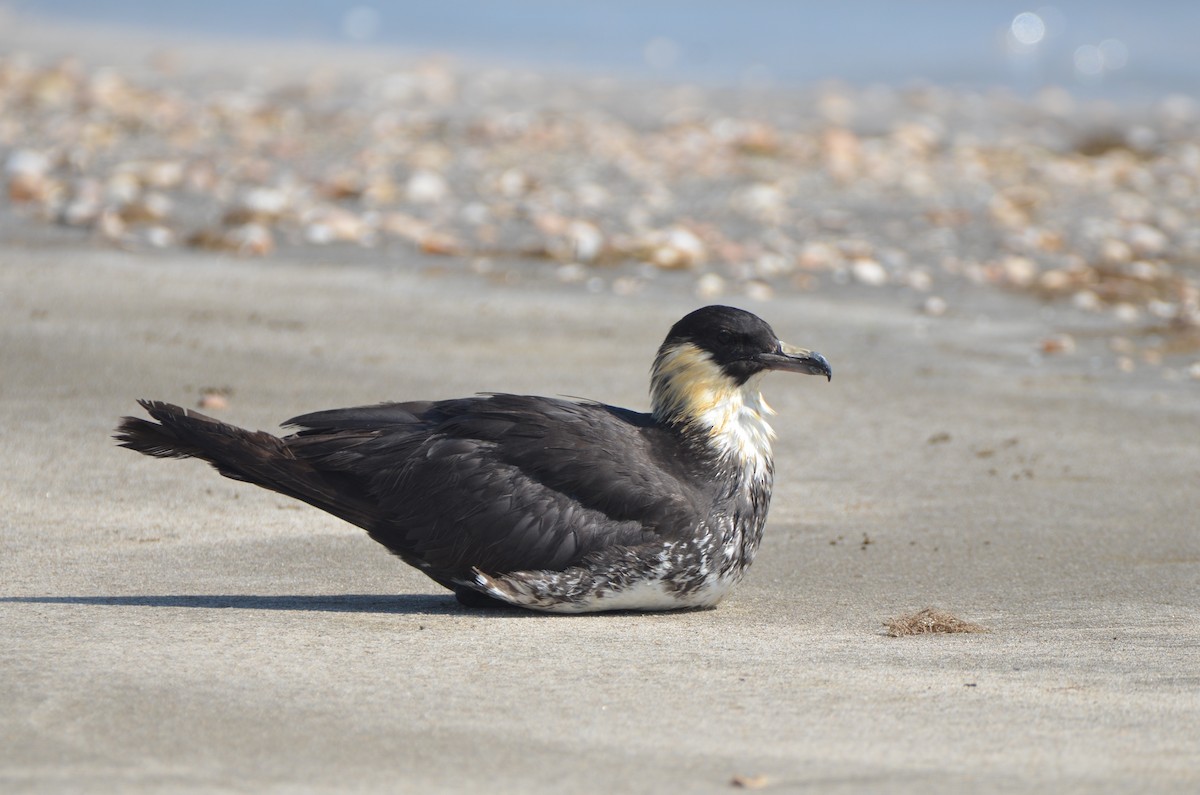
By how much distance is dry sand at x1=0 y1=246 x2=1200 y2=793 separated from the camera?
11.1 feet

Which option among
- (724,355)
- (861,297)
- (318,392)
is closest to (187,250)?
(318,392)

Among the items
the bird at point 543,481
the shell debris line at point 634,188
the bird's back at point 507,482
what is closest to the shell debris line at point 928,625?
the bird at point 543,481

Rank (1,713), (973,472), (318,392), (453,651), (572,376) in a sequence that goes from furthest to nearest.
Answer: (572,376)
(318,392)
(973,472)
(453,651)
(1,713)

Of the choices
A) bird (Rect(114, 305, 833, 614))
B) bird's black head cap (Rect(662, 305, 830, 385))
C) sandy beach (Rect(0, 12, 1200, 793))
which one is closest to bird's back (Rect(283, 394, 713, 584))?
bird (Rect(114, 305, 833, 614))

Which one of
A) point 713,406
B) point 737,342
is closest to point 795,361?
point 737,342

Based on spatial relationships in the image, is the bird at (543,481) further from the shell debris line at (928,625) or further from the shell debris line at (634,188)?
the shell debris line at (634,188)

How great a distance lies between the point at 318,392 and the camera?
7590mm

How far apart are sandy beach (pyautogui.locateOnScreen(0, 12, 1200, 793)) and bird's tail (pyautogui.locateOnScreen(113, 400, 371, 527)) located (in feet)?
1.06

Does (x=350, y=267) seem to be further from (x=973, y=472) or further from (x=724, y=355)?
(x=724, y=355)

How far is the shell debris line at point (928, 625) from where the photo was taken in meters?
4.64

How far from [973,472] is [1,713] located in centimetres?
452

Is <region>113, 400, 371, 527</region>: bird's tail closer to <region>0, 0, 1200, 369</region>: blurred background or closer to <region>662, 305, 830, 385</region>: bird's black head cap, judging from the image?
<region>662, 305, 830, 385</region>: bird's black head cap

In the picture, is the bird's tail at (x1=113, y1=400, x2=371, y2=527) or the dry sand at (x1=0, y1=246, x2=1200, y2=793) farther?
the bird's tail at (x1=113, y1=400, x2=371, y2=527)

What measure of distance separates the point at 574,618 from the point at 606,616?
11 cm
